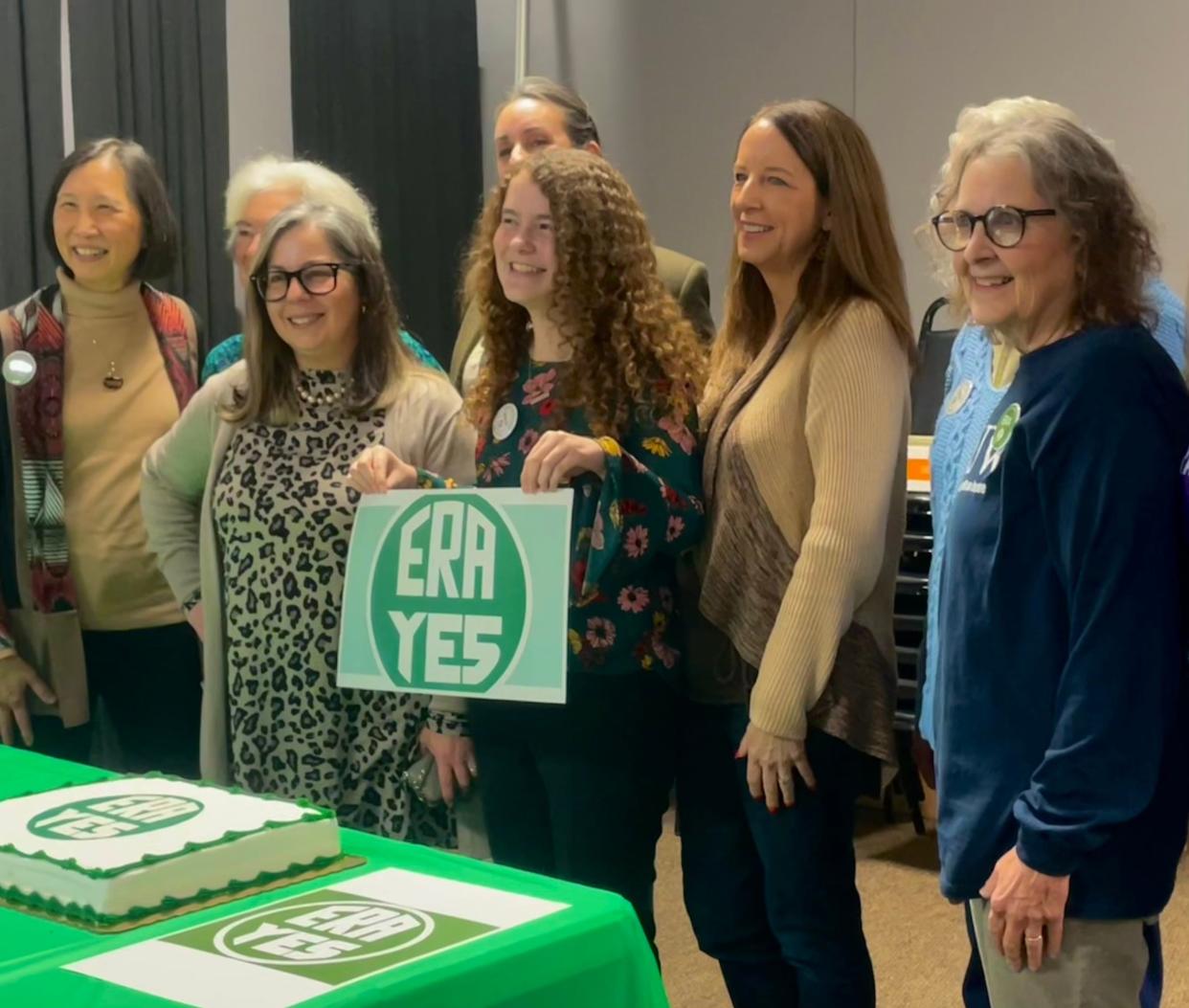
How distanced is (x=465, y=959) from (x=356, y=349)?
1342mm

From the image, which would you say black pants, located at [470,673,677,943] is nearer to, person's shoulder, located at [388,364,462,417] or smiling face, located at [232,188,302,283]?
person's shoulder, located at [388,364,462,417]

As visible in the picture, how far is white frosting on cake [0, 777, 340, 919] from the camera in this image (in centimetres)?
122

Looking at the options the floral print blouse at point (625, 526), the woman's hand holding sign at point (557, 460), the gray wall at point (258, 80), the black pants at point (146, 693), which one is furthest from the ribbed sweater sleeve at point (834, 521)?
the gray wall at point (258, 80)

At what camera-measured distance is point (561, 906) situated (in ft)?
4.09

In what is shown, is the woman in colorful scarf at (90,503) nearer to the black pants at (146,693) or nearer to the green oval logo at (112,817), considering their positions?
the black pants at (146,693)

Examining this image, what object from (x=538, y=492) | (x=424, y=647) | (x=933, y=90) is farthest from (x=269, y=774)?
(x=933, y=90)

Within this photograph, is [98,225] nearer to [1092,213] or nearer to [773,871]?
[773,871]

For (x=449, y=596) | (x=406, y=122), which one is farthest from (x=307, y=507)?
(x=406, y=122)

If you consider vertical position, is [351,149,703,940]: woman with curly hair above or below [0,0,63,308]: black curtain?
below

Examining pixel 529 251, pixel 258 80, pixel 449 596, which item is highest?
pixel 258 80

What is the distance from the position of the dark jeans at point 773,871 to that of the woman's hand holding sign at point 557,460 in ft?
1.34

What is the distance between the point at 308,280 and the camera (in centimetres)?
224

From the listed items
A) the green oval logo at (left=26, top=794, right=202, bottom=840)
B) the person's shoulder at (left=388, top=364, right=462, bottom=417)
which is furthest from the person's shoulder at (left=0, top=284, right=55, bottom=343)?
the green oval logo at (left=26, top=794, right=202, bottom=840)

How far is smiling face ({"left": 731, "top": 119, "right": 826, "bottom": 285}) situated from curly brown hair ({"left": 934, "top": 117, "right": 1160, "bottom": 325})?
48 centimetres
